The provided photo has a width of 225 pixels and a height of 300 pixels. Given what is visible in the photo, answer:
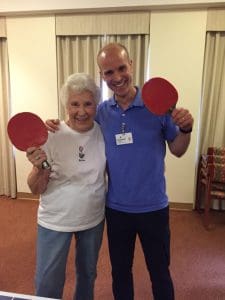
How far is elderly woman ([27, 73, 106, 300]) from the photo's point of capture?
4.15 ft

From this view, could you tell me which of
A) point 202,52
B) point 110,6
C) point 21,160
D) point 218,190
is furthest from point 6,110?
point 218,190

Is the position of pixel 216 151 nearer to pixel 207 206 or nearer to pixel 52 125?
pixel 207 206

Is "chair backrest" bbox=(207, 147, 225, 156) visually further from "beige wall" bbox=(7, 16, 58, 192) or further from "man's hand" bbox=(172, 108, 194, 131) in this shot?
"man's hand" bbox=(172, 108, 194, 131)

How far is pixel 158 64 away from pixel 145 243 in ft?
7.60

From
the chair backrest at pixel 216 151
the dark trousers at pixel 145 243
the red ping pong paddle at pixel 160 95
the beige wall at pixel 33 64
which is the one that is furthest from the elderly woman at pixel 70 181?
the beige wall at pixel 33 64

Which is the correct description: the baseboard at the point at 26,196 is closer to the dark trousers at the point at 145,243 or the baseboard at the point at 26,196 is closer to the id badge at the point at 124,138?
the dark trousers at the point at 145,243

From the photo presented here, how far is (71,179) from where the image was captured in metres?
1.27

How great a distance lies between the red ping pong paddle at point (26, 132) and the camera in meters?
1.18

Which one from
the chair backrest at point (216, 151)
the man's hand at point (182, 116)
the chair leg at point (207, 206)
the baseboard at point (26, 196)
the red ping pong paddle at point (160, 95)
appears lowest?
the baseboard at point (26, 196)

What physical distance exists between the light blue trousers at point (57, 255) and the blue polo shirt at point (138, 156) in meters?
0.22

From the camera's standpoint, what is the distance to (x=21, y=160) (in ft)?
12.1

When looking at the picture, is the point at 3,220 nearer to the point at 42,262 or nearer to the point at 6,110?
the point at 6,110

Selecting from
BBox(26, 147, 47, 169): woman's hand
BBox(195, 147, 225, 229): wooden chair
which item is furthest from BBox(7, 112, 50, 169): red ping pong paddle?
BBox(195, 147, 225, 229): wooden chair

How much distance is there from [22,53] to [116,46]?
98.6 inches
